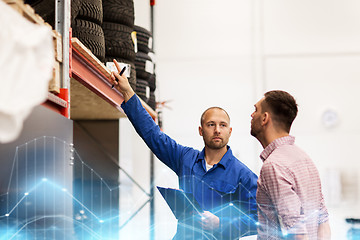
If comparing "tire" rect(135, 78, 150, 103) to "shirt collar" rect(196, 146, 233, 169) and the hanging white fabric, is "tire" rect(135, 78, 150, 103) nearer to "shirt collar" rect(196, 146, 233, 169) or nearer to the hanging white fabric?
"shirt collar" rect(196, 146, 233, 169)

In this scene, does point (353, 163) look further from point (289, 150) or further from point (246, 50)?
point (289, 150)

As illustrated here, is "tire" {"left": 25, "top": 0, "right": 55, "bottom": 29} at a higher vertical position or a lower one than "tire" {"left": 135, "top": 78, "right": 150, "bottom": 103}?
lower

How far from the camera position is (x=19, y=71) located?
0.85 metres

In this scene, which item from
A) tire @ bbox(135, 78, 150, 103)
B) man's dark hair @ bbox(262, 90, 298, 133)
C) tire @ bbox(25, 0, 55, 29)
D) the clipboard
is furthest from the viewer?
tire @ bbox(135, 78, 150, 103)

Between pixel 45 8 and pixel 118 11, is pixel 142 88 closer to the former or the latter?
pixel 118 11

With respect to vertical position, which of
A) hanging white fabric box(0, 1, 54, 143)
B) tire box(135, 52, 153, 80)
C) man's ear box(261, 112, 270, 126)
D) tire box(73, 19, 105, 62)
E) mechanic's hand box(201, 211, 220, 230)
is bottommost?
mechanic's hand box(201, 211, 220, 230)

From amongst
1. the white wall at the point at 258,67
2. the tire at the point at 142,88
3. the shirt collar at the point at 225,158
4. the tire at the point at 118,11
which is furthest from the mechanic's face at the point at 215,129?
the white wall at the point at 258,67

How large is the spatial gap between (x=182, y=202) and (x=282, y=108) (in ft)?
1.97

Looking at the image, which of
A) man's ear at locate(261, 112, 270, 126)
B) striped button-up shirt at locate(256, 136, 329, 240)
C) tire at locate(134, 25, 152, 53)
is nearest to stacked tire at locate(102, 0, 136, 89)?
tire at locate(134, 25, 152, 53)

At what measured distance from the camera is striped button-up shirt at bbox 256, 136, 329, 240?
1704 millimetres

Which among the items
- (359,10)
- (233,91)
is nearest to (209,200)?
(233,91)

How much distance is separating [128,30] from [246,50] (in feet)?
7.69

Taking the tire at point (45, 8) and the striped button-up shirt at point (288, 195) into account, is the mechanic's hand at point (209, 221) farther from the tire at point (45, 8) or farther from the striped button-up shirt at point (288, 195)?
the tire at point (45, 8)

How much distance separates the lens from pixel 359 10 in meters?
5.13
